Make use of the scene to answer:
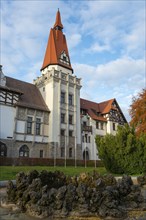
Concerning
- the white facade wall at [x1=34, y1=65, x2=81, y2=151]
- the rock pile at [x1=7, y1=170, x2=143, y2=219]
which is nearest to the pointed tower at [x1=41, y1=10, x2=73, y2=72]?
the white facade wall at [x1=34, y1=65, x2=81, y2=151]

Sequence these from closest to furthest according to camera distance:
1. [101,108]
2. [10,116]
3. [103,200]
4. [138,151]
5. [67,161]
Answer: [103,200]
[138,151]
[10,116]
[67,161]
[101,108]

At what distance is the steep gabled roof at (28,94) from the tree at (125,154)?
16.0 m

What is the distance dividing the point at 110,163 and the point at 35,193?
14.5 metres

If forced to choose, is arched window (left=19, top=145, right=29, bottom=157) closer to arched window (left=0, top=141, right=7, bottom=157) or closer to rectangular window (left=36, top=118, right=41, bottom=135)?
arched window (left=0, top=141, right=7, bottom=157)

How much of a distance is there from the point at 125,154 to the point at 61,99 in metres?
19.1

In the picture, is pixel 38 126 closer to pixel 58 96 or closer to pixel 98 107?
pixel 58 96

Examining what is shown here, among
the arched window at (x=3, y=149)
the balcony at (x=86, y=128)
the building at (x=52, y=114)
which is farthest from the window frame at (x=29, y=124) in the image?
the balcony at (x=86, y=128)

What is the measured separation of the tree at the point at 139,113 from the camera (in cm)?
2410

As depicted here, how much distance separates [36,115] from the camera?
32.5m

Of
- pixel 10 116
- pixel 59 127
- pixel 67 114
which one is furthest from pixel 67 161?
pixel 10 116

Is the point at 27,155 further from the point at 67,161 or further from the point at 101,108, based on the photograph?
the point at 101,108

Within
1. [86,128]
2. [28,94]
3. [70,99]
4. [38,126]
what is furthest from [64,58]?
[38,126]

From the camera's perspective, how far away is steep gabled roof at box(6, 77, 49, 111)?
1259 inches

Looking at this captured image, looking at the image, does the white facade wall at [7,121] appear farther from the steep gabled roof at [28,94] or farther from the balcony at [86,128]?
the balcony at [86,128]
